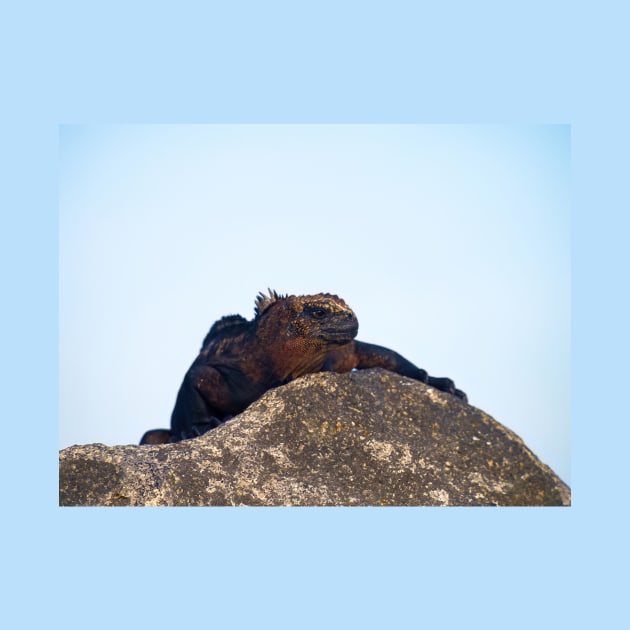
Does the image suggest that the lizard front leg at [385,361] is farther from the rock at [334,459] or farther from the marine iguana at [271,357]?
the rock at [334,459]

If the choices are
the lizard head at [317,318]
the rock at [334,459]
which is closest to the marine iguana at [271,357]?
the lizard head at [317,318]

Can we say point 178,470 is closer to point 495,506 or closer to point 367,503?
point 367,503

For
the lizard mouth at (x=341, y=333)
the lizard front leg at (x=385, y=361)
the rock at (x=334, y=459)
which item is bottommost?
the rock at (x=334, y=459)

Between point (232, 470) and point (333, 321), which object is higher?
point (333, 321)

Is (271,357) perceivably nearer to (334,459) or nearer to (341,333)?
(341,333)

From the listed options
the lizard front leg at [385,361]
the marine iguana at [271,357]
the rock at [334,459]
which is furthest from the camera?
the lizard front leg at [385,361]

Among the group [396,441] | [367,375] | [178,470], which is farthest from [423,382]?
[178,470]

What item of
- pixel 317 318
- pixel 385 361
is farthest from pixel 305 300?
pixel 385 361
